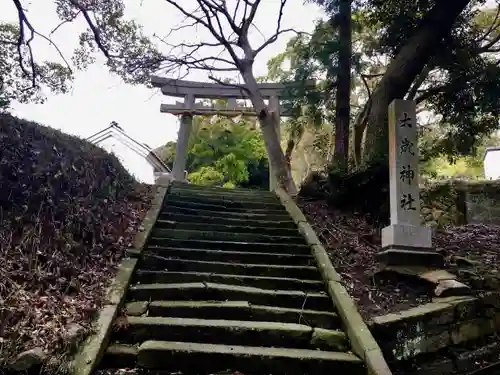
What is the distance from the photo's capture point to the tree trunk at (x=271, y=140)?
407 inches

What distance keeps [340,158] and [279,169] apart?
2386 millimetres

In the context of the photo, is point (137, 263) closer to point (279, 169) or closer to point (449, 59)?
point (279, 169)

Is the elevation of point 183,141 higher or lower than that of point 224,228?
higher

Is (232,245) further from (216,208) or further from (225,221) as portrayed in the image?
(216,208)

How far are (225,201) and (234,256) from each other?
275 centimetres

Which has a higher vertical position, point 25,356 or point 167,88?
point 167,88

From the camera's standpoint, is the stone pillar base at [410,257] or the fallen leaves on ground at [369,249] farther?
the stone pillar base at [410,257]

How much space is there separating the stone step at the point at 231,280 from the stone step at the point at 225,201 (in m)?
3.07

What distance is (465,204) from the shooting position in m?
9.85

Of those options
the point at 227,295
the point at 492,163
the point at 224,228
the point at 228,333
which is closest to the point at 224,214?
the point at 224,228

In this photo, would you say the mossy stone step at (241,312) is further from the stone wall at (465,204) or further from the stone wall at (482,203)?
the stone wall at (482,203)

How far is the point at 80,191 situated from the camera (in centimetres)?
586

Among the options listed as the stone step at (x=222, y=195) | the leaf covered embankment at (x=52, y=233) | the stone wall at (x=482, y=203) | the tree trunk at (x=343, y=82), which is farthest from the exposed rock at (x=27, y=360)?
the stone wall at (x=482, y=203)

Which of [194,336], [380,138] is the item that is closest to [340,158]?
[380,138]
